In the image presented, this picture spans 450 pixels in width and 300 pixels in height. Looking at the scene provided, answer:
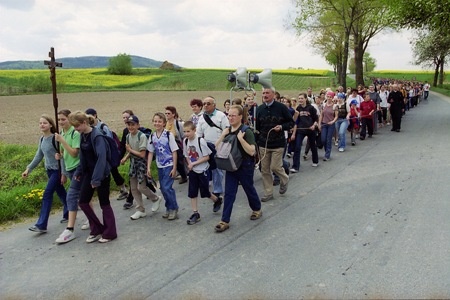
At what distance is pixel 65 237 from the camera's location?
214 inches

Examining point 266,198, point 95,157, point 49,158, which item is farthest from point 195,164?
point 49,158

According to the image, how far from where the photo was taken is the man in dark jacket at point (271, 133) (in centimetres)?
683

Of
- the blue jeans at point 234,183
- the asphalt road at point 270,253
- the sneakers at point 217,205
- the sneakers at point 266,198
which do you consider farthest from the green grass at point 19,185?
the blue jeans at point 234,183

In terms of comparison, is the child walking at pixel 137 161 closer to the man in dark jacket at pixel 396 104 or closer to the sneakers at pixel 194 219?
the sneakers at pixel 194 219

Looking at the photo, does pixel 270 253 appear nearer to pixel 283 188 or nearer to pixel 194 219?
pixel 194 219

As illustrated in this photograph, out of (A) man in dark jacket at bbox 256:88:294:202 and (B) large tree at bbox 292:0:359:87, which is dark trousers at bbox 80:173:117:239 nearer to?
(A) man in dark jacket at bbox 256:88:294:202

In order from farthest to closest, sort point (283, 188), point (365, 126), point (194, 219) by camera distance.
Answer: point (365, 126) → point (283, 188) → point (194, 219)

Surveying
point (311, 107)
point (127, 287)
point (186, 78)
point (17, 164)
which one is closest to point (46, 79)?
point (186, 78)

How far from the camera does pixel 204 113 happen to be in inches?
274

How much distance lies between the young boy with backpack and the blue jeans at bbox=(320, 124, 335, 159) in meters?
4.93

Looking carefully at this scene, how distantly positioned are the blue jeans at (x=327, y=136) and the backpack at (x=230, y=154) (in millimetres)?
5098

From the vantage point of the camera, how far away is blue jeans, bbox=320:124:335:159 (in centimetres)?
1015

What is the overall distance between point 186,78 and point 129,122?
6734 centimetres

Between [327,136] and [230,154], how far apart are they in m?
5.37
